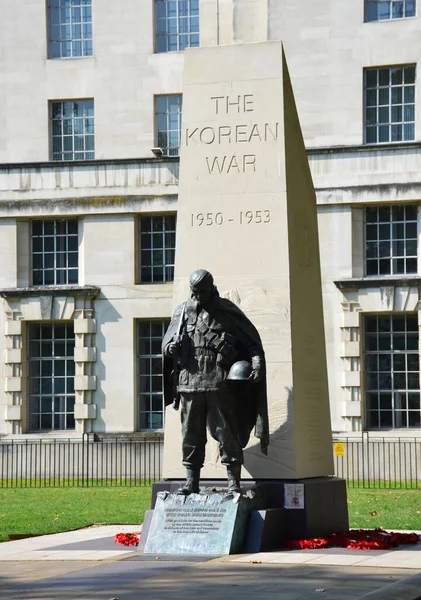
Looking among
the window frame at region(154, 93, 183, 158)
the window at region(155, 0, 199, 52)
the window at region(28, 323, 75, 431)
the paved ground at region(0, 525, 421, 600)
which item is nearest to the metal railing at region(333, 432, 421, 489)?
the window at region(28, 323, 75, 431)

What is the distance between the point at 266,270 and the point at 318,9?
74.9ft

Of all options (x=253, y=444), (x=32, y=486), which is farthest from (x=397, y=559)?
(x=32, y=486)

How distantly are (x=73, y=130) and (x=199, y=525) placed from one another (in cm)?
2672

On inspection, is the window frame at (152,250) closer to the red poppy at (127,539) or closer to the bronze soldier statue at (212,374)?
the red poppy at (127,539)

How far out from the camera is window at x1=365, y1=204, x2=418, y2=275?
3841cm

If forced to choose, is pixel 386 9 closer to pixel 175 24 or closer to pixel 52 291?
pixel 175 24

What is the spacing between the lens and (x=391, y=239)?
38.5 meters

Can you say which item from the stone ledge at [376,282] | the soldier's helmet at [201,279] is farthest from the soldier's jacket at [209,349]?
the stone ledge at [376,282]

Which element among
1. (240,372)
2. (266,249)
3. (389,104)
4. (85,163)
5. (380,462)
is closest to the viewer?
(240,372)

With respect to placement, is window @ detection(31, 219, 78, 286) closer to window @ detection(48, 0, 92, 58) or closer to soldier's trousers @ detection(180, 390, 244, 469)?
window @ detection(48, 0, 92, 58)

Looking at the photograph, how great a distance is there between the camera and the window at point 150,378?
132 feet

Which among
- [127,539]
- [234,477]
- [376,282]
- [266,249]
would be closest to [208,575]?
[234,477]

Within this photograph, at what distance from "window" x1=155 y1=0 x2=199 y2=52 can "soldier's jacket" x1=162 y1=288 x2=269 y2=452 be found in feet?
83.7

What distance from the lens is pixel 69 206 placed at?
40.7 meters
